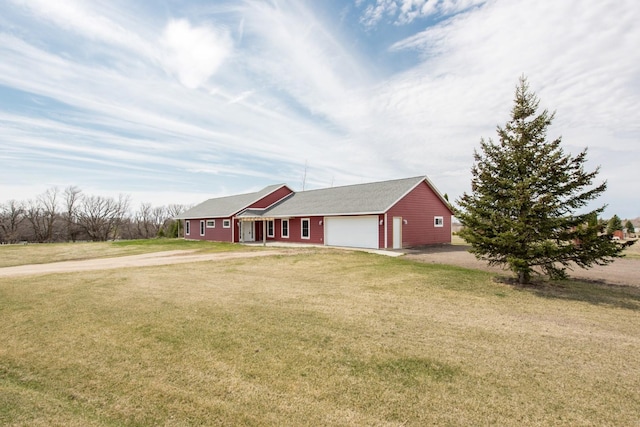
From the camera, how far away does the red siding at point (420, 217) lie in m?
20.9

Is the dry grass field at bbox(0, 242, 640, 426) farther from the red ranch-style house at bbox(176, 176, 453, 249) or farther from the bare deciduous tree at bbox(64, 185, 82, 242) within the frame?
the bare deciduous tree at bbox(64, 185, 82, 242)

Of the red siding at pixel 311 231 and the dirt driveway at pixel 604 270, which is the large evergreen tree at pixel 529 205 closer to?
the dirt driveway at pixel 604 270

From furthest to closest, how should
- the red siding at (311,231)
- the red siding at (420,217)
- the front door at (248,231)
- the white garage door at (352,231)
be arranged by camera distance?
the front door at (248,231), the red siding at (311,231), the red siding at (420,217), the white garage door at (352,231)

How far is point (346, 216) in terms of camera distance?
72.4 feet

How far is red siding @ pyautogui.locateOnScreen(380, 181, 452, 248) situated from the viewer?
68.6 feet

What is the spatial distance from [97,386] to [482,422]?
424 centimetres

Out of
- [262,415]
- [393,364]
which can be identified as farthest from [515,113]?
[262,415]

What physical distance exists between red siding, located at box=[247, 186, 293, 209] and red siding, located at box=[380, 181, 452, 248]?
14.2 meters

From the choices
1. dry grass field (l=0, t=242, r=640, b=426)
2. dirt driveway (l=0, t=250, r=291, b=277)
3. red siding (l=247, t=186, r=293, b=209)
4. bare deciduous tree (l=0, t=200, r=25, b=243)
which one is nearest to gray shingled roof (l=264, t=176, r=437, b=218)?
red siding (l=247, t=186, r=293, b=209)

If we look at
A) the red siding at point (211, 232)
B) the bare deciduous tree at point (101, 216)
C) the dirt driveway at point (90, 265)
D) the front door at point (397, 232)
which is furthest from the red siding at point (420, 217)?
the bare deciduous tree at point (101, 216)

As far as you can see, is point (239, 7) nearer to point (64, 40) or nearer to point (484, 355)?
point (64, 40)

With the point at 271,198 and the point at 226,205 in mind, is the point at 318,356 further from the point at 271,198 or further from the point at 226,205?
the point at 226,205

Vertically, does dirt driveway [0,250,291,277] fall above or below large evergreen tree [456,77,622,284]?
below

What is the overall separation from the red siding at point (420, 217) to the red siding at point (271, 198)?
14.2 meters
